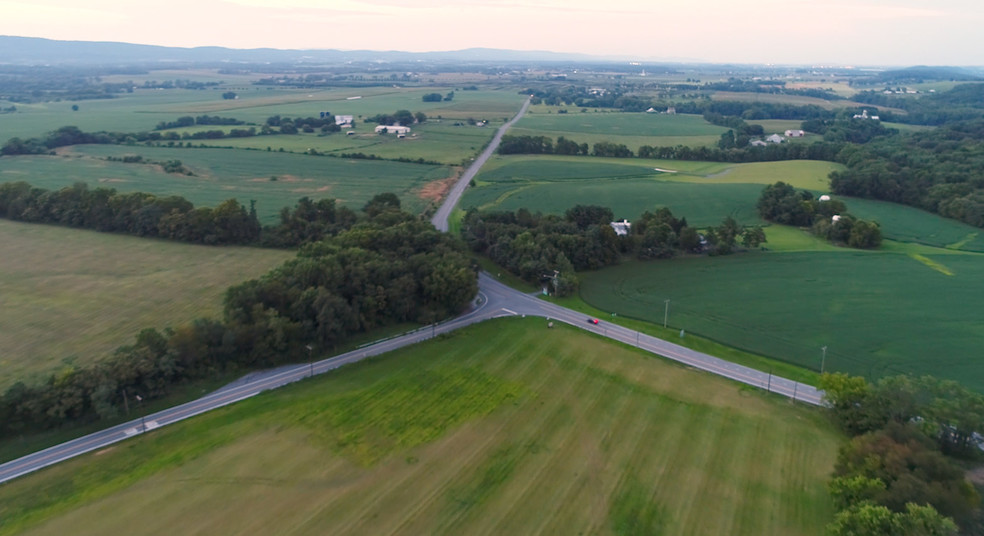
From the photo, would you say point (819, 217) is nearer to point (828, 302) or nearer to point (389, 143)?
point (828, 302)

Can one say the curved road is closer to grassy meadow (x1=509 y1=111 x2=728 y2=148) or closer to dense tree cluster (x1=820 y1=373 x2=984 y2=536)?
dense tree cluster (x1=820 y1=373 x2=984 y2=536)

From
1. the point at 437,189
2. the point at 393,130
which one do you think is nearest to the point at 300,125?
the point at 393,130

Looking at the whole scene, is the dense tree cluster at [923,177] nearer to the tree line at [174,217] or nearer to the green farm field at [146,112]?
the tree line at [174,217]

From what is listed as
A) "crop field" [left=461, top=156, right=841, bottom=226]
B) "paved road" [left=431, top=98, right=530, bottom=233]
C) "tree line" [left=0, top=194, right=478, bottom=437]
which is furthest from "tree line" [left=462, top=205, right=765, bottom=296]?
"crop field" [left=461, top=156, right=841, bottom=226]

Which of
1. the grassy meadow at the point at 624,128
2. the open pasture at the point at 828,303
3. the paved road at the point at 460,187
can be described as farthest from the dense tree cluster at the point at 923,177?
the paved road at the point at 460,187

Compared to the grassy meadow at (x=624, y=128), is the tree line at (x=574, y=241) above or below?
below

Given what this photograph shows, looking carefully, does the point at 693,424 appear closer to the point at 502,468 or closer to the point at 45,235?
the point at 502,468

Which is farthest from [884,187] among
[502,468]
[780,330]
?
[502,468]
